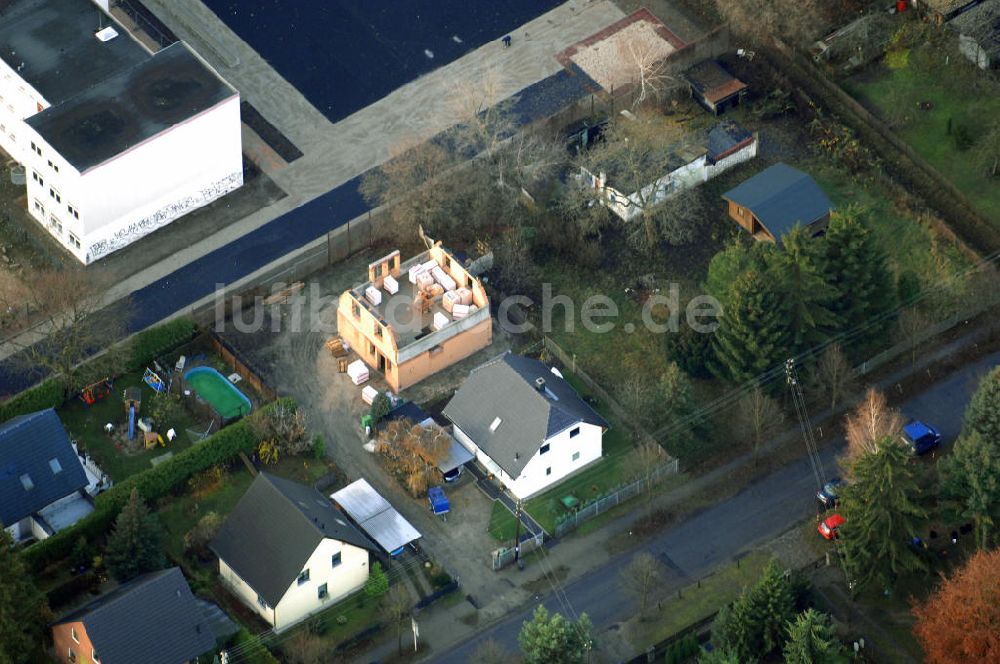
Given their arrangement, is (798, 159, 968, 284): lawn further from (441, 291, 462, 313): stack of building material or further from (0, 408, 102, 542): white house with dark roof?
(0, 408, 102, 542): white house with dark roof

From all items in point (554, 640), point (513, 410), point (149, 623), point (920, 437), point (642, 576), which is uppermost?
point (554, 640)

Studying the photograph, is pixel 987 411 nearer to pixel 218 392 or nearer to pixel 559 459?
pixel 559 459

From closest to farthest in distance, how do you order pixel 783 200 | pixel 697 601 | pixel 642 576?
pixel 642 576
pixel 697 601
pixel 783 200

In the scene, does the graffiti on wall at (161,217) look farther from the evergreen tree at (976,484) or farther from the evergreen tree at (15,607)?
the evergreen tree at (976,484)

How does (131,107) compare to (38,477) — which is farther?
(131,107)

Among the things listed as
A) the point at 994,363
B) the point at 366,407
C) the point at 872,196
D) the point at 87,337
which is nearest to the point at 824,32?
the point at 872,196

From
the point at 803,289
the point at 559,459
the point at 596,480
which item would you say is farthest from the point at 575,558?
the point at 803,289
